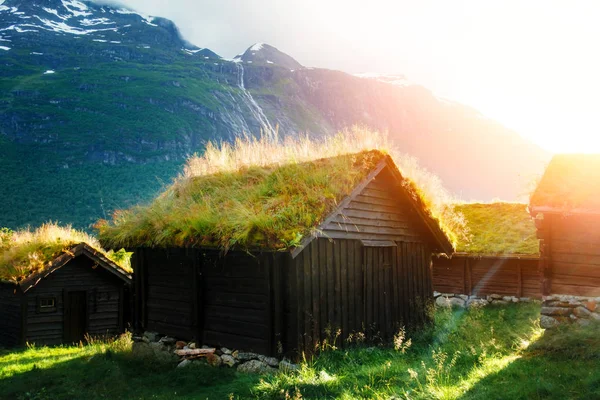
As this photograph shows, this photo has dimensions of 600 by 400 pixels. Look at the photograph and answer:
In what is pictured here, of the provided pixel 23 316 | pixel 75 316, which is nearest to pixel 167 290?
pixel 23 316

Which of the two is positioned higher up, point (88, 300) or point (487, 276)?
point (487, 276)

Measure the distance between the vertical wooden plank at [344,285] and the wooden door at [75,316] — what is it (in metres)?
15.4

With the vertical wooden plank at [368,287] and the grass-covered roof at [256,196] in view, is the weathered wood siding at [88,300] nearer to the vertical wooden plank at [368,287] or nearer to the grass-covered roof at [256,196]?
the grass-covered roof at [256,196]

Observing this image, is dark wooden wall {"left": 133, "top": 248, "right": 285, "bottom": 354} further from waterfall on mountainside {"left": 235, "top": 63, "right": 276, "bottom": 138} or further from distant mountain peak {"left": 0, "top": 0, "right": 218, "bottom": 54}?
distant mountain peak {"left": 0, "top": 0, "right": 218, "bottom": 54}

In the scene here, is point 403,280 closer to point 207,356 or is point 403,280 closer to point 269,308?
point 269,308

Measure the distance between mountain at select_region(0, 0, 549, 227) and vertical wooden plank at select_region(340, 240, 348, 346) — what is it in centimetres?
559

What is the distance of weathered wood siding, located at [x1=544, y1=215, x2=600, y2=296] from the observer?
11.9m

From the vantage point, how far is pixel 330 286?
1067cm

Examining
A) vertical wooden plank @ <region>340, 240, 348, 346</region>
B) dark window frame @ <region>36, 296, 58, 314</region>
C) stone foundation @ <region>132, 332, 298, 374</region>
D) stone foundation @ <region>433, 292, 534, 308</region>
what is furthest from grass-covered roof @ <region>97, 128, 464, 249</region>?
stone foundation @ <region>433, 292, 534, 308</region>

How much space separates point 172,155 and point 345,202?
85705 mm

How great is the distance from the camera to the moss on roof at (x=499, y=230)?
2205 cm

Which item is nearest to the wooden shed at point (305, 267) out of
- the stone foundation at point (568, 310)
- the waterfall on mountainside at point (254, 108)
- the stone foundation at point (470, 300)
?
the stone foundation at point (568, 310)

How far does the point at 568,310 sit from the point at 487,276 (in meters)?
11.3

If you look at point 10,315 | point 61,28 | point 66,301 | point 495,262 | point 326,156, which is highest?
point 61,28
